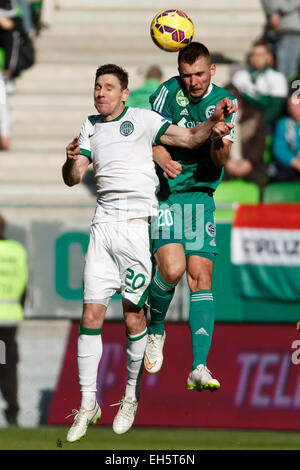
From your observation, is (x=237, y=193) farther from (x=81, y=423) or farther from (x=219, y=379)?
(x=81, y=423)

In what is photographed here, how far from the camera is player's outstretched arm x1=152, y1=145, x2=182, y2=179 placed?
832 centimetres

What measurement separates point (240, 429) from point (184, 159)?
20.6 ft

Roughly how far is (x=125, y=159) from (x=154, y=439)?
19.2 ft

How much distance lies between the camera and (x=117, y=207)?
335 inches

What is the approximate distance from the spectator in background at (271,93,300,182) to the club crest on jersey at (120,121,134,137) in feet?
21.1

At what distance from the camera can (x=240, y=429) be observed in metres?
14.1

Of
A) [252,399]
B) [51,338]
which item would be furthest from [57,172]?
[252,399]

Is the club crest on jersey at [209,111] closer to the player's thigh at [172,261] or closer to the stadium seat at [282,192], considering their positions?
the player's thigh at [172,261]

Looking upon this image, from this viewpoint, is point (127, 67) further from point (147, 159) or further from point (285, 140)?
point (147, 159)

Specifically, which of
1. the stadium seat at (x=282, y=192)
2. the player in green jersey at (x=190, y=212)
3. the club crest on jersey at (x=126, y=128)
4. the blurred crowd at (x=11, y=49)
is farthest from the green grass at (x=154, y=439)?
the blurred crowd at (x=11, y=49)

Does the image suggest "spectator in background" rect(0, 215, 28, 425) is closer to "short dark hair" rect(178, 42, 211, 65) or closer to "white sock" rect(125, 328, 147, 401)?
"white sock" rect(125, 328, 147, 401)

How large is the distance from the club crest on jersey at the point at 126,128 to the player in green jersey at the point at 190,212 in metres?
0.25

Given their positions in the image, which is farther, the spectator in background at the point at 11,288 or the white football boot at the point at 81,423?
the spectator in background at the point at 11,288

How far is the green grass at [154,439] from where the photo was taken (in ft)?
41.3
